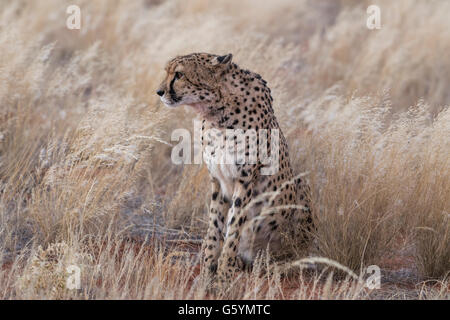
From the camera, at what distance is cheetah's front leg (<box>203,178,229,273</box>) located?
378cm

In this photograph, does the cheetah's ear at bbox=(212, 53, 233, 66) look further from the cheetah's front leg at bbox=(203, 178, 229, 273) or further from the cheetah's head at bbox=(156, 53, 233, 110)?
the cheetah's front leg at bbox=(203, 178, 229, 273)

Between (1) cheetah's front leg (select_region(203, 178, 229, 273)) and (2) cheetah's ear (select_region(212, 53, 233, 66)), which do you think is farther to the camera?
(1) cheetah's front leg (select_region(203, 178, 229, 273))

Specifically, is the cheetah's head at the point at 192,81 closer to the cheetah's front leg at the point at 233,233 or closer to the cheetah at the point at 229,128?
the cheetah at the point at 229,128

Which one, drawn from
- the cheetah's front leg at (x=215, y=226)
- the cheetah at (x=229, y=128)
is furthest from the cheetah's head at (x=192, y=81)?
the cheetah's front leg at (x=215, y=226)

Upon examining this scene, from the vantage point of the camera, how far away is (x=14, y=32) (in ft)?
18.4

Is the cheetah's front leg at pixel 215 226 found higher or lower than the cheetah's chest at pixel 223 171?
lower

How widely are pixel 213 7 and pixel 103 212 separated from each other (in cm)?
541

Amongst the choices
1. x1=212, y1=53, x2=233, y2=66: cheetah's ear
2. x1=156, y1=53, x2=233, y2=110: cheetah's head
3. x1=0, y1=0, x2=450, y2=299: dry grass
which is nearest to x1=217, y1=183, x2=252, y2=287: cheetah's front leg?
x1=0, y1=0, x2=450, y2=299: dry grass

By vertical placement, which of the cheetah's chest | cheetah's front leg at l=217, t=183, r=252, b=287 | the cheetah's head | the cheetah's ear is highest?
the cheetah's ear

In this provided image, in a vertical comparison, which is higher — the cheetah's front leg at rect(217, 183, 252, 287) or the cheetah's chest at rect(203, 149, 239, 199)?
the cheetah's chest at rect(203, 149, 239, 199)

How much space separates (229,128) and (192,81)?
311 millimetres

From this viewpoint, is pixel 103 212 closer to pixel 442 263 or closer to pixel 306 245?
pixel 306 245

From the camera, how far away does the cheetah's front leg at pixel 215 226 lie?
12.4ft
